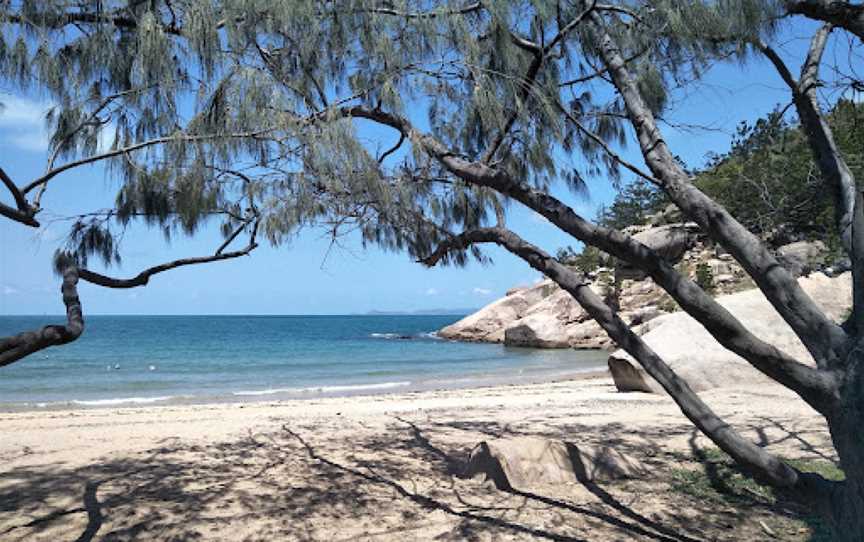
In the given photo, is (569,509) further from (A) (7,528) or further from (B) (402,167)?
(A) (7,528)

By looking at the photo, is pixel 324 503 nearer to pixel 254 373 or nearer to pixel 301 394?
pixel 301 394

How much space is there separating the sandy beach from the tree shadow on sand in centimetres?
1

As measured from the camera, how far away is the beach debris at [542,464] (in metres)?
5.03

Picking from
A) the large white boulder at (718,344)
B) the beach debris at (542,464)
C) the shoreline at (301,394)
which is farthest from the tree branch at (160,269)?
the shoreline at (301,394)

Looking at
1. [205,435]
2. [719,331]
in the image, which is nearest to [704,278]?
[205,435]

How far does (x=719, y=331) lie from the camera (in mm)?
3328

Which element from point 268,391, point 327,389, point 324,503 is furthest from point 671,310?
point 324,503

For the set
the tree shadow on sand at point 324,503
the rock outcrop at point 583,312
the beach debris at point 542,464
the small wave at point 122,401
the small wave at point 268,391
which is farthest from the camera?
the rock outcrop at point 583,312

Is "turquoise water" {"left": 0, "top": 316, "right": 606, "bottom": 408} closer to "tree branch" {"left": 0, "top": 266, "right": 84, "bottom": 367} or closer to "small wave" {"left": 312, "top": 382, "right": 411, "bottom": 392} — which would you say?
"small wave" {"left": 312, "top": 382, "right": 411, "bottom": 392}

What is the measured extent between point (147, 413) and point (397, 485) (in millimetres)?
8622

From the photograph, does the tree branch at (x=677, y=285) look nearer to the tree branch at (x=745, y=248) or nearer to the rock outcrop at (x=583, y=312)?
the tree branch at (x=745, y=248)

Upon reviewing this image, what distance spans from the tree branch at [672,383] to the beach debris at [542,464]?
65.2 inches

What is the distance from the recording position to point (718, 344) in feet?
33.6

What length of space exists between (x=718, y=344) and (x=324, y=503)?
7.42 meters
